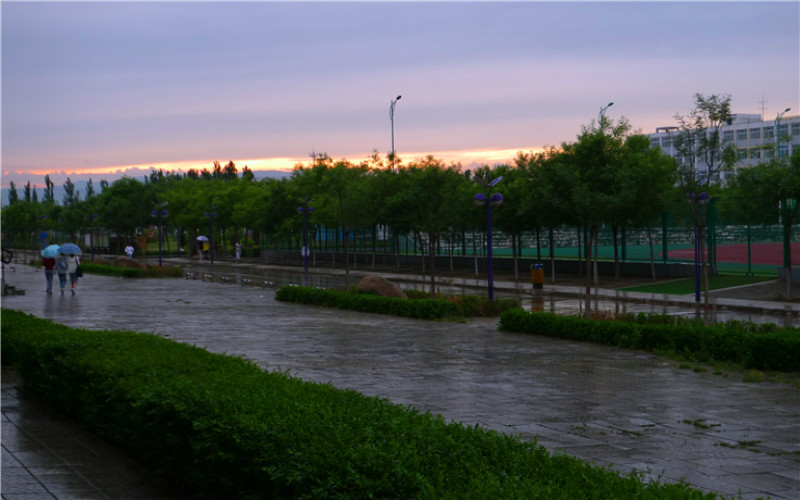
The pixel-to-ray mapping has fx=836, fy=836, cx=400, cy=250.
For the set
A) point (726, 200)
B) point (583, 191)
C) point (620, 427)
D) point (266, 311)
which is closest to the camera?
point (620, 427)

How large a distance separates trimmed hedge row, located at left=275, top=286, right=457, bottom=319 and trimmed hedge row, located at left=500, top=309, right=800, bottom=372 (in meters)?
3.40

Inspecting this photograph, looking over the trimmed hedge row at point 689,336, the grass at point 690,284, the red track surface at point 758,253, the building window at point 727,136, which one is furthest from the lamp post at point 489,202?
the red track surface at point 758,253

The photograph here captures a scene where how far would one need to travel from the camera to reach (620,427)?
354 inches

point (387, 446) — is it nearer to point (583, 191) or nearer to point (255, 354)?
point (255, 354)

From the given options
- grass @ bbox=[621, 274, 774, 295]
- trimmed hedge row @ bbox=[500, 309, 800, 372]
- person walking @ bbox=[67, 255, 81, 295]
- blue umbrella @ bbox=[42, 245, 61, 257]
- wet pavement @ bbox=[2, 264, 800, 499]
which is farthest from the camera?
blue umbrella @ bbox=[42, 245, 61, 257]

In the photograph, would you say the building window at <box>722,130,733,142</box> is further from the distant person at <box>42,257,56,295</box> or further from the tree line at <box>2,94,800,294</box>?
the distant person at <box>42,257,56,295</box>

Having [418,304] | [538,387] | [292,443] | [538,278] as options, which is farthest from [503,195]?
[292,443]

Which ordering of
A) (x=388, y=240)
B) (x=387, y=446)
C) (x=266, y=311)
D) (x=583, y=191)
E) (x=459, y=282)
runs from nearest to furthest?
(x=387, y=446)
(x=583, y=191)
(x=266, y=311)
(x=459, y=282)
(x=388, y=240)

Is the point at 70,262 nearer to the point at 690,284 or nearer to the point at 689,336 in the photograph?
the point at 690,284

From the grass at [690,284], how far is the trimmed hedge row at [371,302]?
464 inches

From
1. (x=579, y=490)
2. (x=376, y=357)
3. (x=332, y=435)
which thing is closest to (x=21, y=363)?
(x=376, y=357)

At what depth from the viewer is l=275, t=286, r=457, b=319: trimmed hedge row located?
22703 mm

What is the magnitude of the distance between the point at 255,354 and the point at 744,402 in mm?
8589

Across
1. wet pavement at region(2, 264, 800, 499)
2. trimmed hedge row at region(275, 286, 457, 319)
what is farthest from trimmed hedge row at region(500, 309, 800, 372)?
trimmed hedge row at region(275, 286, 457, 319)
